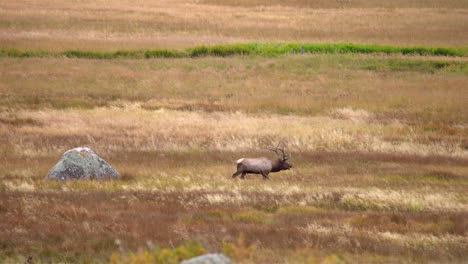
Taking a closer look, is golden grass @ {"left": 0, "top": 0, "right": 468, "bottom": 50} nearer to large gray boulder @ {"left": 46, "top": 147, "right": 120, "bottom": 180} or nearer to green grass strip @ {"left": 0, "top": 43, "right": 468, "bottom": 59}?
green grass strip @ {"left": 0, "top": 43, "right": 468, "bottom": 59}

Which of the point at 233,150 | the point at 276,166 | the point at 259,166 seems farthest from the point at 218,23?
the point at 259,166

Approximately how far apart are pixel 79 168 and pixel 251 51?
33863 millimetres

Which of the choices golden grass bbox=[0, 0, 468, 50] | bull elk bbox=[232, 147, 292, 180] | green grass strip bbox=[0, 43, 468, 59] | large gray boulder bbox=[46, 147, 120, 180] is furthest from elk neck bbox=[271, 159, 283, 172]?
golden grass bbox=[0, 0, 468, 50]

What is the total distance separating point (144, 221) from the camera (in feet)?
49.9

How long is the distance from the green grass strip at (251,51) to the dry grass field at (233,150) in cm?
155

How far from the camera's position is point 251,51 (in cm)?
5319

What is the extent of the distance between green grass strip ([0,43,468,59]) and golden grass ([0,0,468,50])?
166 cm

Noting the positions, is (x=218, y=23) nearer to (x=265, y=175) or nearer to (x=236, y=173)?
(x=265, y=175)

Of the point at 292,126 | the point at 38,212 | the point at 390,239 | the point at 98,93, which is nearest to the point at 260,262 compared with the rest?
the point at 390,239

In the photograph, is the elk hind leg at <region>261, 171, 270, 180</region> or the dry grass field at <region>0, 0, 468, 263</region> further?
the elk hind leg at <region>261, 171, 270, 180</region>

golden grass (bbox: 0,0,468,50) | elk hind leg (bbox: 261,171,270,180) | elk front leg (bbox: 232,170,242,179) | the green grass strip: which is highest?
elk front leg (bbox: 232,170,242,179)

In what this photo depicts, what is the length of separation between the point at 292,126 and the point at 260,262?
16.5 m

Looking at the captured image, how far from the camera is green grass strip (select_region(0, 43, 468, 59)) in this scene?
5112cm

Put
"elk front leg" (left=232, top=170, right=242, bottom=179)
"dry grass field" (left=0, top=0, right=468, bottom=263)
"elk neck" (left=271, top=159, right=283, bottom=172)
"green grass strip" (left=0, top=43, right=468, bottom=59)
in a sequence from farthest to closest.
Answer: "green grass strip" (left=0, top=43, right=468, bottom=59) < "elk neck" (left=271, top=159, right=283, bottom=172) < "elk front leg" (left=232, top=170, right=242, bottom=179) < "dry grass field" (left=0, top=0, right=468, bottom=263)
